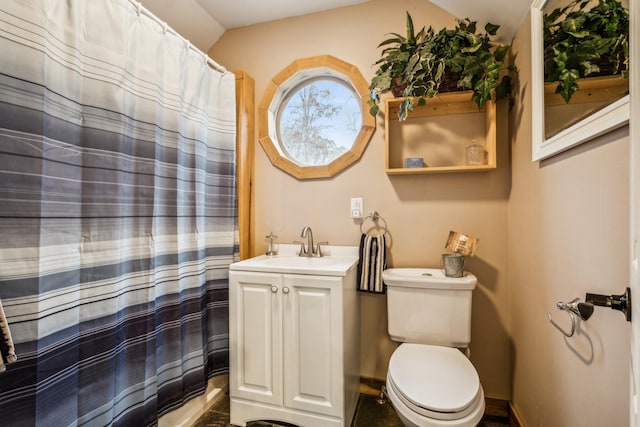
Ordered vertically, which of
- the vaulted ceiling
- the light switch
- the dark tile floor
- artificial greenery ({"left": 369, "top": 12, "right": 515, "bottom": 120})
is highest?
the vaulted ceiling

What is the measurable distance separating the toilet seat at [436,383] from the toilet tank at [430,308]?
99mm

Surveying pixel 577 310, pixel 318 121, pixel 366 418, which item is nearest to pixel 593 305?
pixel 577 310

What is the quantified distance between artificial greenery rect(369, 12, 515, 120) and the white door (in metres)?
1.02

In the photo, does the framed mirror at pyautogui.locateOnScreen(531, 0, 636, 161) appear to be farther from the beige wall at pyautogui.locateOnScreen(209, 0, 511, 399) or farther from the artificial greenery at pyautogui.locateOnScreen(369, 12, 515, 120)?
the beige wall at pyautogui.locateOnScreen(209, 0, 511, 399)

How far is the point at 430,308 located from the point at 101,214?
1553 millimetres

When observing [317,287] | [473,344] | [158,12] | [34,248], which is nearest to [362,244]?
[317,287]

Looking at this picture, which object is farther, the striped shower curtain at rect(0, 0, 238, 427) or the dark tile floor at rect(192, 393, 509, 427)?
the dark tile floor at rect(192, 393, 509, 427)

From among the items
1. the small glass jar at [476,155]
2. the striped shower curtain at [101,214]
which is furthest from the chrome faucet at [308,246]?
the small glass jar at [476,155]

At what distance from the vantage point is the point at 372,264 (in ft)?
5.83

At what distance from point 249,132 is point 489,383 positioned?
7.17 feet

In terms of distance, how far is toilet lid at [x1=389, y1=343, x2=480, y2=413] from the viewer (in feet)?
3.67

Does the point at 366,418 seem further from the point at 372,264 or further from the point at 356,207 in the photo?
the point at 356,207

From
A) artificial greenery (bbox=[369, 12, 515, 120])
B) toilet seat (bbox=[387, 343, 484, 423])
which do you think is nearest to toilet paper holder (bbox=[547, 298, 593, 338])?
toilet seat (bbox=[387, 343, 484, 423])

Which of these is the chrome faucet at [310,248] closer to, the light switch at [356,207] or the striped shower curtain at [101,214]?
the light switch at [356,207]
